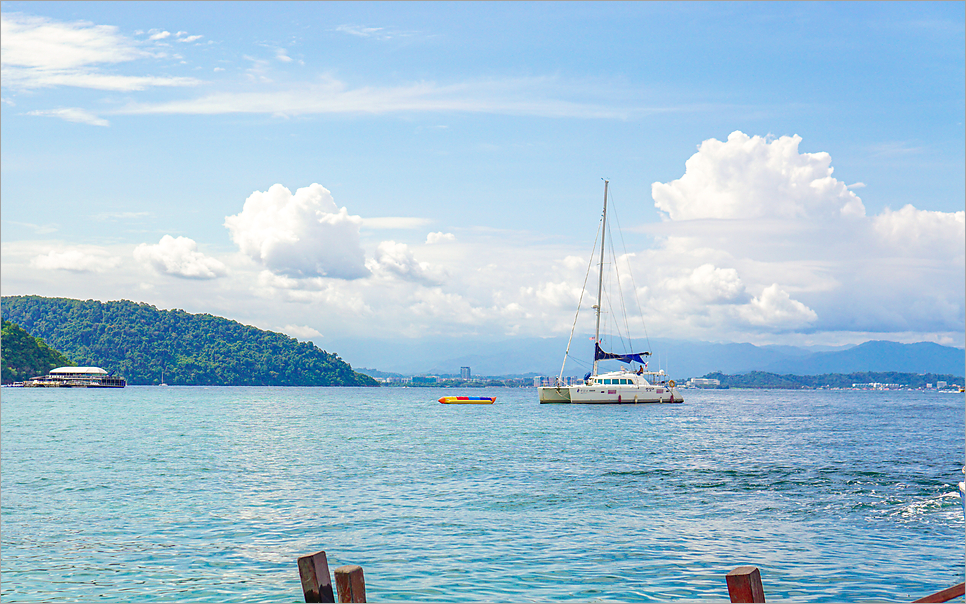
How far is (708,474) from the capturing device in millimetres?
34250

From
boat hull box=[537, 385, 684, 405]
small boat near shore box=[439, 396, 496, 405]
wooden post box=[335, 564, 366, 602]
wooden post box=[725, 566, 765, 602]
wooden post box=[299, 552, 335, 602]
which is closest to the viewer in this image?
wooden post box=[725, 566, 765, 602]

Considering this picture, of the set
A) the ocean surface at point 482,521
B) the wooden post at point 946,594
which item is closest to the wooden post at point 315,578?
the wooden post at point 946,594

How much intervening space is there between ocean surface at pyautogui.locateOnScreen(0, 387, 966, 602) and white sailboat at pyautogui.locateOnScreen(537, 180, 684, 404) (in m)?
42.0

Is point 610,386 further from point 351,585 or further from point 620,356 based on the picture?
point 351,585

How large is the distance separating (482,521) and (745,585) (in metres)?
15.4

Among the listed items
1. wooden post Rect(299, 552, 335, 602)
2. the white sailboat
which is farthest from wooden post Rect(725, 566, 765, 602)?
the white sailboat

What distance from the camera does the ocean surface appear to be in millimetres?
16062

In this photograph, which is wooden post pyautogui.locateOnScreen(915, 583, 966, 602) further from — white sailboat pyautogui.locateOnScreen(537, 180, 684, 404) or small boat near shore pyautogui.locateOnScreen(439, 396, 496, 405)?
small boat near shore pyautogui.locateOnScreen(439, 396, 496, 405)

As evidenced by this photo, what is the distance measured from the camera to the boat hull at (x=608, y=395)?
90312 mm

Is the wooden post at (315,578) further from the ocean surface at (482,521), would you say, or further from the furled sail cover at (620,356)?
the furled sail cover at (620,356)

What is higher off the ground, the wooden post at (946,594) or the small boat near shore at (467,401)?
the wooden post at (946,594)

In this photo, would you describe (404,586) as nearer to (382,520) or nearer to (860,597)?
(382,520)

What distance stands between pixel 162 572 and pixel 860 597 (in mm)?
14173

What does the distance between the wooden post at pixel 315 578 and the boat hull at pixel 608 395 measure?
83117mm
